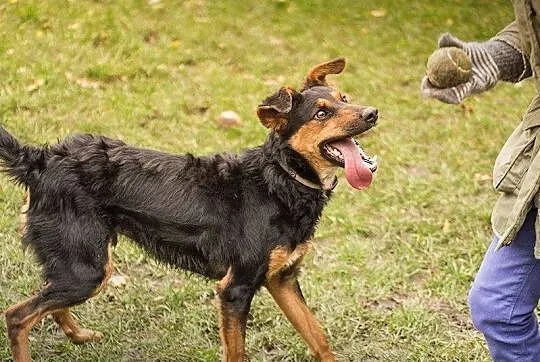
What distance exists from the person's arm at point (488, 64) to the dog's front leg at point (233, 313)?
4.79 feet

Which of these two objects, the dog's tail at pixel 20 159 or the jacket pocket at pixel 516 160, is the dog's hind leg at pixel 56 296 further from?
the jacket pocket at pixel 516 160

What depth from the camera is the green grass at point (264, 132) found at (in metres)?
4.64

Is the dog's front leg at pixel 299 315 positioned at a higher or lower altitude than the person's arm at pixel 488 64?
lower

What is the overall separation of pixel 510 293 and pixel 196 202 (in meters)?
1.60

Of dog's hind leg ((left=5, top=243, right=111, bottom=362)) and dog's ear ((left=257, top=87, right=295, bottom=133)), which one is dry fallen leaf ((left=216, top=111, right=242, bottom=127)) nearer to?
dog's ear ((left=257, top=87, right=295, bottom=133))

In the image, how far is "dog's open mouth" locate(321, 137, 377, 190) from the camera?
385 cm

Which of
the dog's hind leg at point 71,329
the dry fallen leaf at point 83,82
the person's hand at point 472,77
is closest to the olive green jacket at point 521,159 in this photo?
the person's hand at point 472,77

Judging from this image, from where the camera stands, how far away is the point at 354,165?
3873 millimetres

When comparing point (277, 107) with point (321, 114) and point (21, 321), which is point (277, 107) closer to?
point (321, 114)

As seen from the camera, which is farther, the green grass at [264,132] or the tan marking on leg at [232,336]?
the green grass at [264,132]

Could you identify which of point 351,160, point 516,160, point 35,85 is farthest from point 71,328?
point 35,85

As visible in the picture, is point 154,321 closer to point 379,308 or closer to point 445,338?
point 379,308

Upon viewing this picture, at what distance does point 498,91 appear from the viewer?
792 cm

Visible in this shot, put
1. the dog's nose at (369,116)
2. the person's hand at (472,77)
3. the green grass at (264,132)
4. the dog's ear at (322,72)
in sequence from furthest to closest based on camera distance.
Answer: the green grass at (264,132), the dog's ear at (322,72), the dog's nose at (369,116), the person's hand at (472,77)
